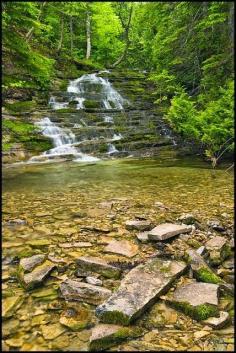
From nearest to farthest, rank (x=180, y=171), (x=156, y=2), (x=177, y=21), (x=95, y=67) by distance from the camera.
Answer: (x=156, y=2)
(x=180, y=171)
(x=177, y=21)
(x=95, y=67)

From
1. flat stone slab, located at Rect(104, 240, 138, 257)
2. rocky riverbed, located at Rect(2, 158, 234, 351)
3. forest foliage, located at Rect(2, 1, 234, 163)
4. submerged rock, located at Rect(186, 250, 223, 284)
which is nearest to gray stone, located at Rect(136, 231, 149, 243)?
rocky riverbed, located at Rect(2, 158, 234, 351)

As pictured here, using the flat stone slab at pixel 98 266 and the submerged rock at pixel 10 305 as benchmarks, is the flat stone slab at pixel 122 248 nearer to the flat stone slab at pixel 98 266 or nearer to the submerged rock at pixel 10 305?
the flat stone slab at pixel 98 266

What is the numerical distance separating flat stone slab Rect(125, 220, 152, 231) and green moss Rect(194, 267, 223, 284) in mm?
1893

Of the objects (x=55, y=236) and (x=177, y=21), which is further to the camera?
(x=177, y=21)

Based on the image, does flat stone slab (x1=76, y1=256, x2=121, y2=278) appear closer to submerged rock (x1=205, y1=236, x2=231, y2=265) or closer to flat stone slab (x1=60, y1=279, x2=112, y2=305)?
flat stone slab (x1=60, y1=279, x2=112, y2=305)

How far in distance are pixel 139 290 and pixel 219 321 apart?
0.87 meters

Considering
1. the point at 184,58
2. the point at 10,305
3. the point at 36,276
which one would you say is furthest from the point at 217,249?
Answer: the point at 184,58

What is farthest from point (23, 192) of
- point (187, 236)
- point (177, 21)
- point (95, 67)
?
point (95, 67)

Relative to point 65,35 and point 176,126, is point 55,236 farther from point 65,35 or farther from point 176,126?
point 65,35

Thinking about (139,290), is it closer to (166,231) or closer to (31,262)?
(31,262)

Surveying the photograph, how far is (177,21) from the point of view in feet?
46.7

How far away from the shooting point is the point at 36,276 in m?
4.33

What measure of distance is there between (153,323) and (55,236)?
2.83 meters

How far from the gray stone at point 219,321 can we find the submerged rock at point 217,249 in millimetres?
1285
